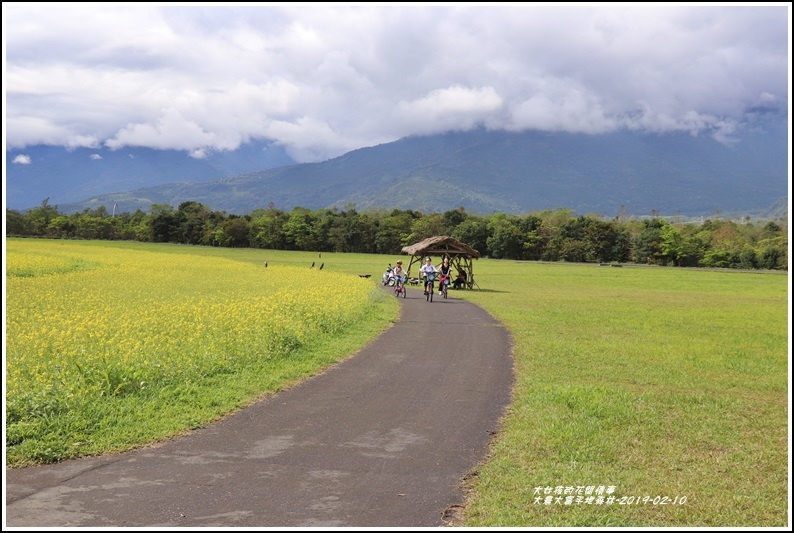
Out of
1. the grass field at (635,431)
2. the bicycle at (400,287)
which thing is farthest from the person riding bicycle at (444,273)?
the grass field at (635,431)

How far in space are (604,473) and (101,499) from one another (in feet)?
14.1

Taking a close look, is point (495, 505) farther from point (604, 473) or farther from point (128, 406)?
point (128, 406)

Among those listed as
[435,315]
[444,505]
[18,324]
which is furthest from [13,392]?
[435,315]

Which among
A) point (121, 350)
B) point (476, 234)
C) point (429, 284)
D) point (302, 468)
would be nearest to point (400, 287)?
point (429, 284)

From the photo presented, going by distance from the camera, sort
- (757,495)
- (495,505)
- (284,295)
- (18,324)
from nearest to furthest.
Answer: (495,505)
(757,495)
(18,324)
(284,295)

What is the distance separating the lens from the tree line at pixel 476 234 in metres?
81.9

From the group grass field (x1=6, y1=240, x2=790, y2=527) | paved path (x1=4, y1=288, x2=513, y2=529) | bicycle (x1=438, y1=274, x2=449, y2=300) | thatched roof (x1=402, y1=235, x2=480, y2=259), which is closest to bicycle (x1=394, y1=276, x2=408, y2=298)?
bicycle (x1=438, y1=274, x2=449, y2=300)

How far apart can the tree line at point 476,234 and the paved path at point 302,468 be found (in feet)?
241

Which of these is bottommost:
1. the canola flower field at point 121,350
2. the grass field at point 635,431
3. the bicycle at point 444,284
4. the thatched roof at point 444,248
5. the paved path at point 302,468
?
the paved path at point 302,468

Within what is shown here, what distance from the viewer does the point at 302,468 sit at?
6.40 m

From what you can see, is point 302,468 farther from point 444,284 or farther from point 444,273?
point 444,273

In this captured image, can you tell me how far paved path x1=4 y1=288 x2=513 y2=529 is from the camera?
17.4 ft

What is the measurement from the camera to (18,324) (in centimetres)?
1397

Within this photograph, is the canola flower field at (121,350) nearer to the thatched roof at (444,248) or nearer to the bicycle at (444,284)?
the bicycle at (444,284)
